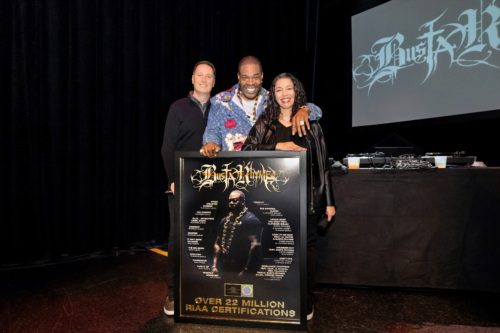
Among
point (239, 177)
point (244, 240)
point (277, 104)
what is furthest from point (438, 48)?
point (244, 240)

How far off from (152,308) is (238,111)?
140 cm

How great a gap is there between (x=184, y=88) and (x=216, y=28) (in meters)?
0.98

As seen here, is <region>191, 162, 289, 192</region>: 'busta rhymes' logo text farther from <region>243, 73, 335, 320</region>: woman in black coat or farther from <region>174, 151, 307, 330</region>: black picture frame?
<region>243, 73, 335, 320</region>: woman in black coat

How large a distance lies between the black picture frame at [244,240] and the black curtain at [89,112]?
6.77 ft

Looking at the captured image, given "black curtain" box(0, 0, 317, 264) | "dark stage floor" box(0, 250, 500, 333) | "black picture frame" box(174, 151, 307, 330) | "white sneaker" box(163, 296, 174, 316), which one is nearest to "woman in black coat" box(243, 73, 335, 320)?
"black picture frame" box(174, 151, 307, 330)

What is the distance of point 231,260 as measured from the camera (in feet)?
5.54

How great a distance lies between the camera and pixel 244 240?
1.69 metres

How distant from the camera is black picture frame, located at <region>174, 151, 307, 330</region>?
1.66 metres

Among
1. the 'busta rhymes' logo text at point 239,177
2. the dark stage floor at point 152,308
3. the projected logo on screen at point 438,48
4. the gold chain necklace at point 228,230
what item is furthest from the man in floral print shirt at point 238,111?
the projected logo on screen at point 438,48

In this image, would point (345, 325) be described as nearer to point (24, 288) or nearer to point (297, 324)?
point (297, 324)

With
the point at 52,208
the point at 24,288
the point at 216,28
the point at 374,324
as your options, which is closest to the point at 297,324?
the point at 374,324

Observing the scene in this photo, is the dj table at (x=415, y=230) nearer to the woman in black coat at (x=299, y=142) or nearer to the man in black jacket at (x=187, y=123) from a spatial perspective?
the woman in black coat at (x=299, y=142)

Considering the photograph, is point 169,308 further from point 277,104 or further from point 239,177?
point 277,104

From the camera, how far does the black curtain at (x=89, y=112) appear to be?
298 cm
